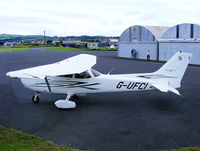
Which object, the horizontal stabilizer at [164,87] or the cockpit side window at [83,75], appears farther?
the cockpit side window at [83,75]

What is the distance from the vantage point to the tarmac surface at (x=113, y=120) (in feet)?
24.3

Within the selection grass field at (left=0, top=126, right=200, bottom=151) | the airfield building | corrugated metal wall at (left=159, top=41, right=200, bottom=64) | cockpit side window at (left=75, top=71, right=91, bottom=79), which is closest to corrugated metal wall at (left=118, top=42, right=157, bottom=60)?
the airfield building

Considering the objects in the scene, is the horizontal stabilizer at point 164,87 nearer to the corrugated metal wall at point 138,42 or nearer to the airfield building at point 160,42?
the airfield building at point 160,42

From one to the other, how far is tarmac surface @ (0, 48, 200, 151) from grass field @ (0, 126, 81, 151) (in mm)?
336

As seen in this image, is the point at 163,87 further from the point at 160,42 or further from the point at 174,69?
the point at 160,42

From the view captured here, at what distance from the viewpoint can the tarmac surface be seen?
24.3 ft

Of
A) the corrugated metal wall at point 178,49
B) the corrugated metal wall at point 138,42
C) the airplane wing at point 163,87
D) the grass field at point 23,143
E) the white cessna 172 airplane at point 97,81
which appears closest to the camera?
the grass field at point 23,143

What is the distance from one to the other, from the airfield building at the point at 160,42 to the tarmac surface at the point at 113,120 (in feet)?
58.6

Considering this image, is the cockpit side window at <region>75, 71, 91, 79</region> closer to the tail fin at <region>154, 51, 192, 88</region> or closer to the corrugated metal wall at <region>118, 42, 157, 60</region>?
the tail fin at <region>154, 51, 192, 88</region>

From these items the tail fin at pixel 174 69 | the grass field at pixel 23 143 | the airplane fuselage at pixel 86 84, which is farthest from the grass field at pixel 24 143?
the tail fin at pixel 174 69

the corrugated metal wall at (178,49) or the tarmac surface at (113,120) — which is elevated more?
the corrugated metal wall at (178,49)

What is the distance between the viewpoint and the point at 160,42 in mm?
34281

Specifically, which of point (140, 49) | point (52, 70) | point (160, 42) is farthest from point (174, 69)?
point (140, 49)

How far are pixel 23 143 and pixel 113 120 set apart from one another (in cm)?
333
